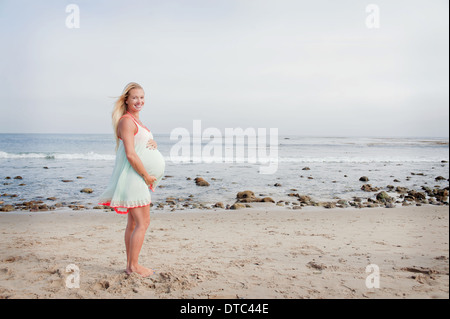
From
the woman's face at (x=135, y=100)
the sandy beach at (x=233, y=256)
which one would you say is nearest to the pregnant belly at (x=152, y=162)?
the woman's face at (x=135, y=100)

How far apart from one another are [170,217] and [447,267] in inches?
203

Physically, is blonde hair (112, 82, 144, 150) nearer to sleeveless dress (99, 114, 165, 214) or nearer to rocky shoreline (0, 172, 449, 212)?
sleeveless dress (99, 114, 165, 214)

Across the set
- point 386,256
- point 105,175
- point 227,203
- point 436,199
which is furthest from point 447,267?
point 105,175

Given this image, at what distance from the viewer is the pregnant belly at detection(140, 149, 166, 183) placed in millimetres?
3652

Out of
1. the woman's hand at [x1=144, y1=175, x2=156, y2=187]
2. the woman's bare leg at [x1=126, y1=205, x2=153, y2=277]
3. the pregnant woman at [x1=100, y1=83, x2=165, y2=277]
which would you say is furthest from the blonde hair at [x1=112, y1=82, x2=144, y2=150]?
the woman's bare leg at [x1=126, y1=205, x2=153, y2=277]

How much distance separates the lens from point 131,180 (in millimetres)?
3574

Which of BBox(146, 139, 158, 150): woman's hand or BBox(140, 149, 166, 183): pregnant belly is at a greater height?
BBox(146, 139, 158, 150): woman's hand

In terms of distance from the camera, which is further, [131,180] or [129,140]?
[131,180]

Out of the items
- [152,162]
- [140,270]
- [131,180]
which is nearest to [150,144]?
[152,162]

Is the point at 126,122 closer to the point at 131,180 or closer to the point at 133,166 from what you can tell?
the point at 133,166

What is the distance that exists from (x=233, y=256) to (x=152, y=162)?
184 centimetres

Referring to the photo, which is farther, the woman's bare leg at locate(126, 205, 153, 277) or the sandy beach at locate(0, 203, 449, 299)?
the woman's bare leg at locate(126, 205, 153, 277)
